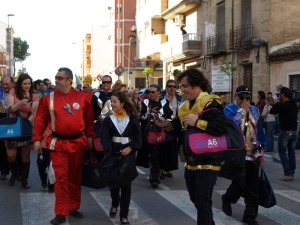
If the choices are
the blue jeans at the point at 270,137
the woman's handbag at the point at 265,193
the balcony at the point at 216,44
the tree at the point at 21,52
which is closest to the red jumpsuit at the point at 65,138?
the woman's handbag at the point at 265,193

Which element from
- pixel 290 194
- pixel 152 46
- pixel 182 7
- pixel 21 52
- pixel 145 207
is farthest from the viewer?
pixel 21 52

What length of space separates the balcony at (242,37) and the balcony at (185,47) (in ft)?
17.3

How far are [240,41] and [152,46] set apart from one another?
57.6 ft

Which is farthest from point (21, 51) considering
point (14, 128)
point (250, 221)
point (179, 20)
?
point (250, 221)

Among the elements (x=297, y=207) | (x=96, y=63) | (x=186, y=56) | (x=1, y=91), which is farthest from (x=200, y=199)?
(x=96, y=63)

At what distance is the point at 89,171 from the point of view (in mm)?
6938

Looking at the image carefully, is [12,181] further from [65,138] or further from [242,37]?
[242,37]

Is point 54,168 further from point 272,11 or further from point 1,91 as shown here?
point 272,11

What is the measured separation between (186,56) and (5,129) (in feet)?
84.2

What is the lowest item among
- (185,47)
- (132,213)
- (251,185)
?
(132,213)

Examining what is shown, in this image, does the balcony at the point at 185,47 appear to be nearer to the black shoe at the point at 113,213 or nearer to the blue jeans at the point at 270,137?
the blue jeans at the point at 270,137

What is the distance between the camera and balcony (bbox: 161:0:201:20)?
32.1 meters

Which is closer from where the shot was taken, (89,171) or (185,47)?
(89,171)

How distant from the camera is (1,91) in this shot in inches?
373
